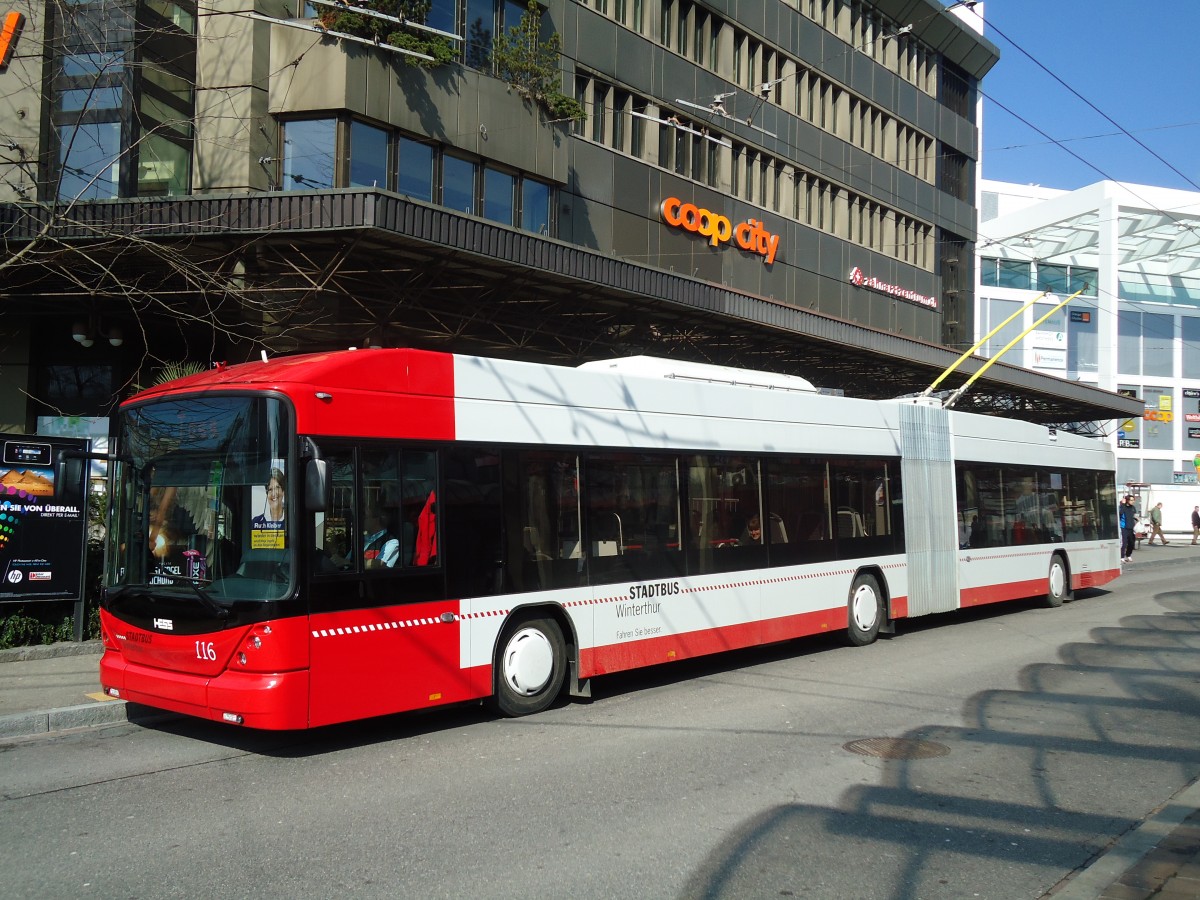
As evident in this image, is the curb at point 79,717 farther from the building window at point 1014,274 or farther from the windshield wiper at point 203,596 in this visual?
the building window at point 1014,274

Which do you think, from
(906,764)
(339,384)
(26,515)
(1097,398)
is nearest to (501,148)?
(26,515)

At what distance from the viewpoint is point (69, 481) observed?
1189cm

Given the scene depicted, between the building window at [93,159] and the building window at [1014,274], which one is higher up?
the building window at [1014,274]

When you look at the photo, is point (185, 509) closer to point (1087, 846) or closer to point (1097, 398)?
point (1087, 846)

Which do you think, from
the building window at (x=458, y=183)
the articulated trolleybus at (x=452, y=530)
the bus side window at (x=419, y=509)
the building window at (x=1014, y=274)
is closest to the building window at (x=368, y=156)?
the building window at (x=458, y=183)

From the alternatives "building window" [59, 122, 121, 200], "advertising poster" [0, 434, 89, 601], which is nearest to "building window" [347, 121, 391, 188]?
"building window" [59, 122, 121, 200]

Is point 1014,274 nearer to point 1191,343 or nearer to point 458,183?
point 1191,343

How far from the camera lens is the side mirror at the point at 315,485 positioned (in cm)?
735

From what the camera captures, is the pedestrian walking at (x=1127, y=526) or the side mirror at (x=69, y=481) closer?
the side mirror at (x=69, y=481)

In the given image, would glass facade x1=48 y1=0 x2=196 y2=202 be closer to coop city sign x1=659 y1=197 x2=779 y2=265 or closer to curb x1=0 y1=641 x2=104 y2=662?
curb x1=0 y1=641 x2=104 y2=662

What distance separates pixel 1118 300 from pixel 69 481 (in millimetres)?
68389

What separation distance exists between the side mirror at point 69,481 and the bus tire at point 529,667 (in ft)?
19.2

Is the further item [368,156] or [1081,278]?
[1081,278]

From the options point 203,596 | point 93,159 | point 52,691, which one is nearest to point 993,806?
point 203,596
